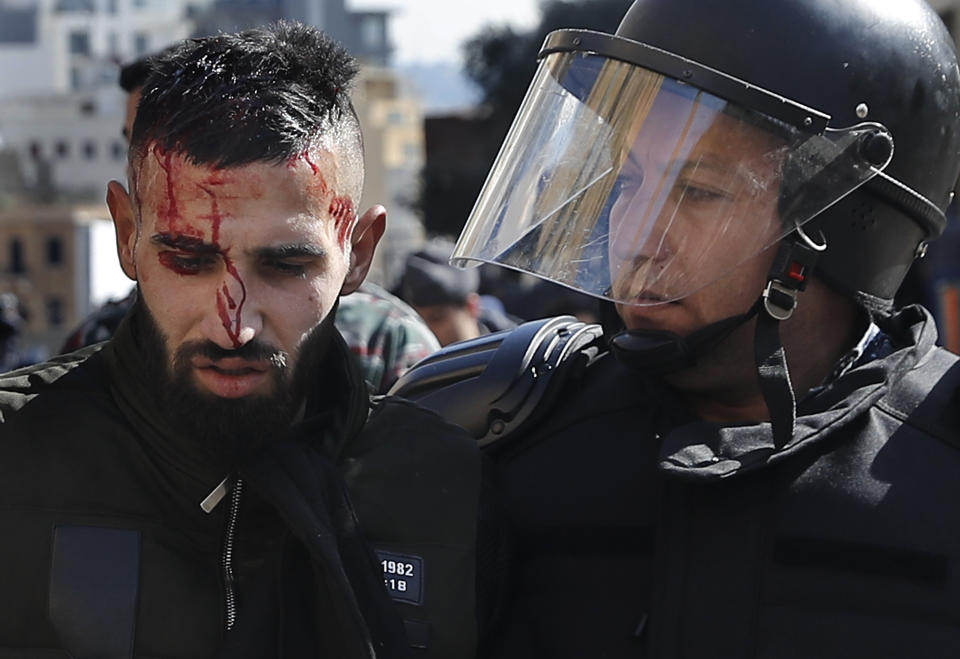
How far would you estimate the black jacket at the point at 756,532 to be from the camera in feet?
6.87

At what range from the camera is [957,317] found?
247 inches

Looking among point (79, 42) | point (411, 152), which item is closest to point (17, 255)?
point (79, 42)

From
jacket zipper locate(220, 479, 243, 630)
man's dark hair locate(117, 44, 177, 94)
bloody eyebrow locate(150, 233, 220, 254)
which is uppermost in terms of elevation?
bloody eyebrow locate(150, 233, 220, 254)

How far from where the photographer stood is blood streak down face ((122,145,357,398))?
196 cm

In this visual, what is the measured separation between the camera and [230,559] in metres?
1.95

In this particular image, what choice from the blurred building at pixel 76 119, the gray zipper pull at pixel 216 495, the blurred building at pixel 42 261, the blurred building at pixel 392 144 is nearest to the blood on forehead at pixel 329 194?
the gray zipper pull at pixel 216 495

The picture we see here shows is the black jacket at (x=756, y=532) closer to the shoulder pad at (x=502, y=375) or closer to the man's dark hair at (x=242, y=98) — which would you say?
the shoulder pad at (x=502, y=375)

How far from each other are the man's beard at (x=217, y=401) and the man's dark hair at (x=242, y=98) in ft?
0.76

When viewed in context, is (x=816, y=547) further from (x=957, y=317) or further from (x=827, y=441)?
(x=957, y=317)

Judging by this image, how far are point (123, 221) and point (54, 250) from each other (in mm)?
52819

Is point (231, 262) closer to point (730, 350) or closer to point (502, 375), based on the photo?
point (502, 375)

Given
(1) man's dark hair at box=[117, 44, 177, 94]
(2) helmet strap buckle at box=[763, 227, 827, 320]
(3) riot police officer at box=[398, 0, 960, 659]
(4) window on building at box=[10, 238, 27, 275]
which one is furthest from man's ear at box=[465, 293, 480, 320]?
(4) window on building at box=[10, 238, 27, 275]

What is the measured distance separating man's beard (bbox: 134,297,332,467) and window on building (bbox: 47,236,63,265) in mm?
52591

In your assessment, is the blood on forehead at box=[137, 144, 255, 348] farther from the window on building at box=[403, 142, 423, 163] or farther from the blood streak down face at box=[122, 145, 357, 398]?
the window on building at box=[403, 142, 423, 163]
